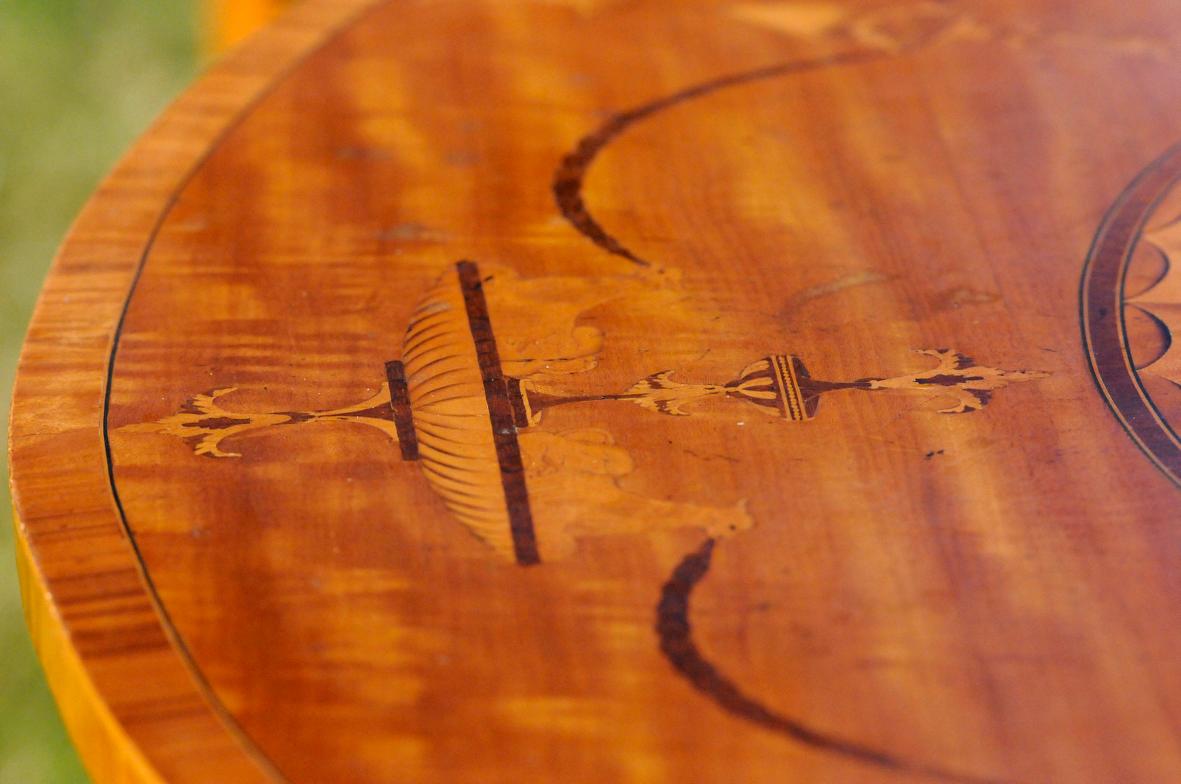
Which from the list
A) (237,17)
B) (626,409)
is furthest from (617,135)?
(237,17)

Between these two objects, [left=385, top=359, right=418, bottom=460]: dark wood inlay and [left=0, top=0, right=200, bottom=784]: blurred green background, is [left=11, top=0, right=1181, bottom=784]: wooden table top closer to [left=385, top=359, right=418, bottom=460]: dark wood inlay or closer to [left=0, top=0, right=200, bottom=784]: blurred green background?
[left=385, top=359, right=418, bottom=460]: dark wood inlay

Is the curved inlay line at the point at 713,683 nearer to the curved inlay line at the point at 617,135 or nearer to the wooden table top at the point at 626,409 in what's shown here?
the wooden table top at the point at 626,409

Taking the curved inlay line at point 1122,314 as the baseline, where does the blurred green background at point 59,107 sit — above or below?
above

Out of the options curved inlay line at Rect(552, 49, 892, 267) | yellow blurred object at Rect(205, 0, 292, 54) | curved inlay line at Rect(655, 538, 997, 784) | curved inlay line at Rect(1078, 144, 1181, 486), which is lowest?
curved inlay line at Rect(655, 538, 997, 784)

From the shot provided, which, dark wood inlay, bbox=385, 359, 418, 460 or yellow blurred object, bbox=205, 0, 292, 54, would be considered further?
yellow blurred object, bbox=205, 0, 292, 54

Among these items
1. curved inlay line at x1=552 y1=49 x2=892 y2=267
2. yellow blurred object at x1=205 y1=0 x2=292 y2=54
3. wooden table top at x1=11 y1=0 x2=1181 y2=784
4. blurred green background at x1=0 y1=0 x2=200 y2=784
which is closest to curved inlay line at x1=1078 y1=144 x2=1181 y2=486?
wooden table top at x1=11 y1=0 x2=1181 y2=784

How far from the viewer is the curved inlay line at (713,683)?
54 cm

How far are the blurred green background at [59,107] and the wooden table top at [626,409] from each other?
1021 millimetres

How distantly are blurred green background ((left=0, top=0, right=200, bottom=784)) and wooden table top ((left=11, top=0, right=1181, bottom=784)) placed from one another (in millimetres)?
1021

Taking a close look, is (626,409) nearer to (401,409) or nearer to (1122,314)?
(401,409)

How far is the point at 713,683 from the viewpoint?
1.88ft

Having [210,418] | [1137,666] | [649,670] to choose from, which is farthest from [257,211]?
[1137,666]

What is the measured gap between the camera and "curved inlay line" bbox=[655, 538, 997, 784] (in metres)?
0.54

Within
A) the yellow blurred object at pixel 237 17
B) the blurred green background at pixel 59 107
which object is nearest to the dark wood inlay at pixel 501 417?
the yellow blurred object at pixel 237 17
